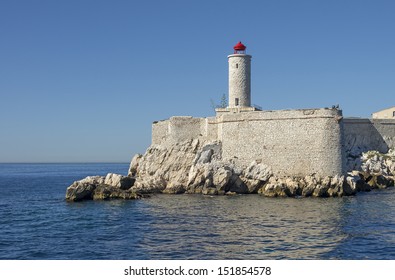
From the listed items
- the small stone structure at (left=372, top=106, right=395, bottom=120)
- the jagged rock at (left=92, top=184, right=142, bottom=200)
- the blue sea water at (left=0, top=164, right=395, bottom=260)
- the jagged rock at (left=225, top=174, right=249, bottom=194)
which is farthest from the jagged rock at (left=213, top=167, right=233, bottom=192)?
the small stone structure at (left=372, top=106, right=395, bottom=120)

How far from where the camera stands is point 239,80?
1784 inches

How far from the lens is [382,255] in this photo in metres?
18.4

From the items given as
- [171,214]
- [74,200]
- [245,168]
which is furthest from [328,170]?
[74,200]

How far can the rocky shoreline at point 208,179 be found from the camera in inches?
1414

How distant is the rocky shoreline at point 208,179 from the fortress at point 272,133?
84 cm

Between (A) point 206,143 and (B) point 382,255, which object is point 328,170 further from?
(B) point 382,255

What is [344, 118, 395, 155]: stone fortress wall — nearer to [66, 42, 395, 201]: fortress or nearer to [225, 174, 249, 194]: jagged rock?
[66, 42, 395, 201]: fortress

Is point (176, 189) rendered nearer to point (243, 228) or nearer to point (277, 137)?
point (277, 137)

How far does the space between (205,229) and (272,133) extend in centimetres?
1742

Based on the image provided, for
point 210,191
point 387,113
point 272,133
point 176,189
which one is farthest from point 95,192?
point 387,113

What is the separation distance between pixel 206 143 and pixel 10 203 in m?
16.7

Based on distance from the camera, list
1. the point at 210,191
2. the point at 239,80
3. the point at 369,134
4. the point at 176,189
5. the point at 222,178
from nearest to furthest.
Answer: the point at 210,191
the point at 222,178
the point at 176,189
the point at 239,80
the point at 369,134

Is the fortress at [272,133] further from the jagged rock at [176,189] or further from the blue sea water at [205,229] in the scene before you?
the jagged rock at [176,189]

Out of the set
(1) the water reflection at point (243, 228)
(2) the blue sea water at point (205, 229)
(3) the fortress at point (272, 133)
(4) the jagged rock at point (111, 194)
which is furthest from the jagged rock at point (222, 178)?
(4) the jagged rock at point (111, 194)
